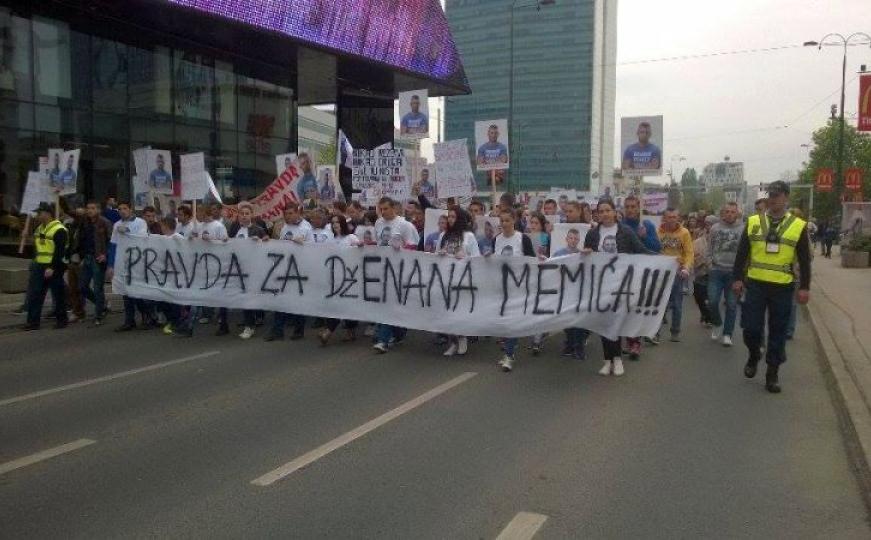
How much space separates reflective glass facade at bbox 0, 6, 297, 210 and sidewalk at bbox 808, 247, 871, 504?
18963 millimetres

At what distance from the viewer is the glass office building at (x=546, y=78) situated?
62531mm

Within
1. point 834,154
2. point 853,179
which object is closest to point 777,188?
point 853,179

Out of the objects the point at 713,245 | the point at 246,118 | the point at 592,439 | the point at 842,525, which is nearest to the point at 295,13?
the point at 246,118

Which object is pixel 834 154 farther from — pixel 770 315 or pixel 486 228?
pixel 770 315

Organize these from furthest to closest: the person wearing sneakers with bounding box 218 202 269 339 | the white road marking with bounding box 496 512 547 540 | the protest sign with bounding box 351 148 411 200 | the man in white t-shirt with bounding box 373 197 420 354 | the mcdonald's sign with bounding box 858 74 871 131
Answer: the mcdonald's sign with bounding box 858 74 871 131
the protest sign with bounding box 351 148 411 200
the person wearing sneakers with bounding box 218 202 269 339
the man in white t-shirt with bounding box 373 197 420 354
the white road marking with bounding box 496 512 547 540

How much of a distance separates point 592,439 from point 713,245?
518 cm

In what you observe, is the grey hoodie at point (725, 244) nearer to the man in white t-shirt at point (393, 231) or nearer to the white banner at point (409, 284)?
the white banner at point (409, 284)

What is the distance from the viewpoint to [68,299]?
11.8 meters

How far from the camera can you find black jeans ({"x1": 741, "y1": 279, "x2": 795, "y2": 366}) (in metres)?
7.09

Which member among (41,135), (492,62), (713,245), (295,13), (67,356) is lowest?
(67,356)

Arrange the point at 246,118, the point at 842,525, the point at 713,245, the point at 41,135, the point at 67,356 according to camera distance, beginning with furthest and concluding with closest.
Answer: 1. the point at 246,118
2. the point at 41,135
3. the point at 713,245
4. the point at 67,356
5. the point at 842,525

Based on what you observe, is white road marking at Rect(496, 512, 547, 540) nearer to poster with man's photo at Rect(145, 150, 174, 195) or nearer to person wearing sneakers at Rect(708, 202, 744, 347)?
person wearing sneakers at Rect(708, 202, 744, 347)

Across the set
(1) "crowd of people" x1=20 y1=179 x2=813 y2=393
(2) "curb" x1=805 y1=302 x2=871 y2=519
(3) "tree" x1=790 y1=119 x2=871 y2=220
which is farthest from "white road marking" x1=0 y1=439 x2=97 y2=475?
(3) "tree" x1=790 y1=119 x2=871 y2=220

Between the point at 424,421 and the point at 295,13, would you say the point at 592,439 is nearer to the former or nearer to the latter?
the point at 424,421
